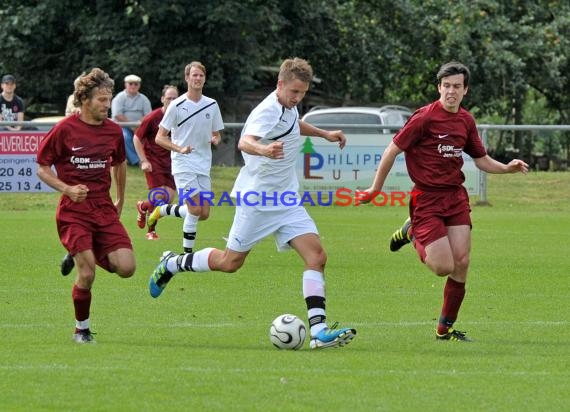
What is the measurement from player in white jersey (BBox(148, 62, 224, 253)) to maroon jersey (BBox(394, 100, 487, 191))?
219 inches

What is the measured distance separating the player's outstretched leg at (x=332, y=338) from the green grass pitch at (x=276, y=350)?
0.08 meters

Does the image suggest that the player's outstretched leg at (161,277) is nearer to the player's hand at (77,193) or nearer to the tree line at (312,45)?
the player's hand at (77,193)

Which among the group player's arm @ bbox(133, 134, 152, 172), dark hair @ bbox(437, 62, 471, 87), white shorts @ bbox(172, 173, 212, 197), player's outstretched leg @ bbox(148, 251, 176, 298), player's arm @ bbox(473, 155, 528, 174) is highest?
dark hair @ bbox(437, 62, 471, 87)

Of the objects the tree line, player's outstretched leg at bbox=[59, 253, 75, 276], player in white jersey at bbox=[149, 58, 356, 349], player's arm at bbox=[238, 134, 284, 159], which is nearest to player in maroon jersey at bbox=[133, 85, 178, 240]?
player's outstretched leg at bbox=[59, 253, 75, 276]

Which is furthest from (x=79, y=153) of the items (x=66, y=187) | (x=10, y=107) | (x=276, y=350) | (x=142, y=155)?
(x=10, y=107)

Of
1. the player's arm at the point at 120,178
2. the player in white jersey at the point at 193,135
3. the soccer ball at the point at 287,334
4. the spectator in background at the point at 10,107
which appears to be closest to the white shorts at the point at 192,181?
the player in white jersey at the point at 193,135

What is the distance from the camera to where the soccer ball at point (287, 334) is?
8.90m

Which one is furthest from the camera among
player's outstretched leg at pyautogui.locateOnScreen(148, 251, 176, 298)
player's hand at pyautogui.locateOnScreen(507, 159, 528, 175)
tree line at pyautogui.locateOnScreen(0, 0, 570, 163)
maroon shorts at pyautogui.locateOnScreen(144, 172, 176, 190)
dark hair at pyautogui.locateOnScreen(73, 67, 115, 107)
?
tree line at pyautogui.locateOnScreen(0, 0, 570, 163)

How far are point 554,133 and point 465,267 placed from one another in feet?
65.1

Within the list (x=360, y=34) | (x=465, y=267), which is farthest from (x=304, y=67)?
(x=360, y=34)

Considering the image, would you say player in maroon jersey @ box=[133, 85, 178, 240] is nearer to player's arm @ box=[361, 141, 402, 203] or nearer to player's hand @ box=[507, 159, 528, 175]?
player's arm @ box=[361, 141, 402, 203]

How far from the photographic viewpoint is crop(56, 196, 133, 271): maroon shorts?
9258 mm

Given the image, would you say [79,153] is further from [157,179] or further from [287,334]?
[157,179]

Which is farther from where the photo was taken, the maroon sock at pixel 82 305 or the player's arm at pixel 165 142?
the player's arm at pixel 165 142
